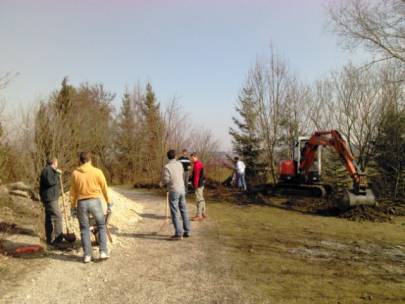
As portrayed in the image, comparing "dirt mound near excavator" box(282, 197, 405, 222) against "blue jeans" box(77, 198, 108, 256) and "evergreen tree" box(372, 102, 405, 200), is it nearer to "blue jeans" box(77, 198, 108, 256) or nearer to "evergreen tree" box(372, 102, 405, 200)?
"evergreen tree" box(372, 102, 405, 200)

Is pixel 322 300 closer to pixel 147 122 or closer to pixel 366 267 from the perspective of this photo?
pixel 366 267

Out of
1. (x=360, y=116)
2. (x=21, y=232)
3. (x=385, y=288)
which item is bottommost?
(x=385, y=288)

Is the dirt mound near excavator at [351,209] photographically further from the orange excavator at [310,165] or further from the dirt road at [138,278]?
the dirt road at [138,278]

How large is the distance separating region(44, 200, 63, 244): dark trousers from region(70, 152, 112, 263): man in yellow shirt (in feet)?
3.38

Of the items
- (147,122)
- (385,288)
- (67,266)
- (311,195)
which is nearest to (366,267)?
(385,288)

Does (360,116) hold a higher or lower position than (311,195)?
higher

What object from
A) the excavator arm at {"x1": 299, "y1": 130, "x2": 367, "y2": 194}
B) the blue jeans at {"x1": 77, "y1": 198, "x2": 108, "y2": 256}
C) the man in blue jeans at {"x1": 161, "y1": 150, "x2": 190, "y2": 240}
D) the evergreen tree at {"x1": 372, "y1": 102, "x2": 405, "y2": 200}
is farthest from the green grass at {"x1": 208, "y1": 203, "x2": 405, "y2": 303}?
the evergreen tree at {"x1": 372, "y1": 102, "x2": 405, "y2": 200}

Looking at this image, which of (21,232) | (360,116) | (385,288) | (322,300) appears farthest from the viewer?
(360,116)

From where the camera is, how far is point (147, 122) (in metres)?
35.3

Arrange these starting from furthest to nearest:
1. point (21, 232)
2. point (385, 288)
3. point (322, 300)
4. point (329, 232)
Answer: point (329, 232) → point (21, 232) → point (385, 288) → point (322, 300)

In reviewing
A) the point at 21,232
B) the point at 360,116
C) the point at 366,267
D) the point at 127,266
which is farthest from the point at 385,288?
the point at 360,116

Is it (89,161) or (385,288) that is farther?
(89,161)

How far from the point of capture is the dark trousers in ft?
25.6

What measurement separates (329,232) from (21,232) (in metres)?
7.91
